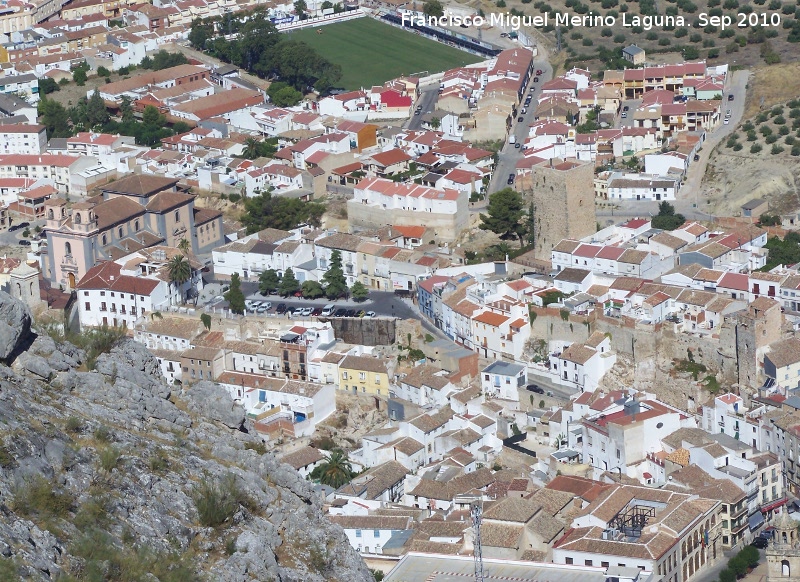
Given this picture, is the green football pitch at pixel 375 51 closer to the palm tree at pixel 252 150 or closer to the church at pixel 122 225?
the palm tree at pixel 252 150

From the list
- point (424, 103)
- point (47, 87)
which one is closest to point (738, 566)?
point (424, 103)

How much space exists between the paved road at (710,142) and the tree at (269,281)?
1097 cm

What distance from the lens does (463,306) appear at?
129 ft

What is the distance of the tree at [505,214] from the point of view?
44.4m

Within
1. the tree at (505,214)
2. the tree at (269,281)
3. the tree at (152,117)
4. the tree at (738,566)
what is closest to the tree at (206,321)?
the tree at (269,281)

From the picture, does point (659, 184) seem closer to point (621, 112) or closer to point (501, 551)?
point (621, 112)

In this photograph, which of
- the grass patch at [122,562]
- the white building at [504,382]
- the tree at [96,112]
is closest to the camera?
the grass patch at [122,562]

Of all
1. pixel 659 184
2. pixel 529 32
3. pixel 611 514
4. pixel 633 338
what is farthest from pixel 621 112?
pixel 611 514

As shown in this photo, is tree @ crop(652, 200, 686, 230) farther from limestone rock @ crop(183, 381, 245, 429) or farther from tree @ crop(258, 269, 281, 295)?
limestone rock @ crop(183, 381, 245, 429)

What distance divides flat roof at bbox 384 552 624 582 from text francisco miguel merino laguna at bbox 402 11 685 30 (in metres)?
38.0

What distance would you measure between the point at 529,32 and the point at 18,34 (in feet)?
68.1

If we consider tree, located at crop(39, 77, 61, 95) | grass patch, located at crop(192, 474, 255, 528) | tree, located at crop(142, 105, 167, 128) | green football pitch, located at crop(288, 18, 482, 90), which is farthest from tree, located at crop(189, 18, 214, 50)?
grass patch, located at crop(192, 474, 255, 528)

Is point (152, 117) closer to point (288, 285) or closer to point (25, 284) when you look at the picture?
point (288, 285)

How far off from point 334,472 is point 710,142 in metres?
20.9
